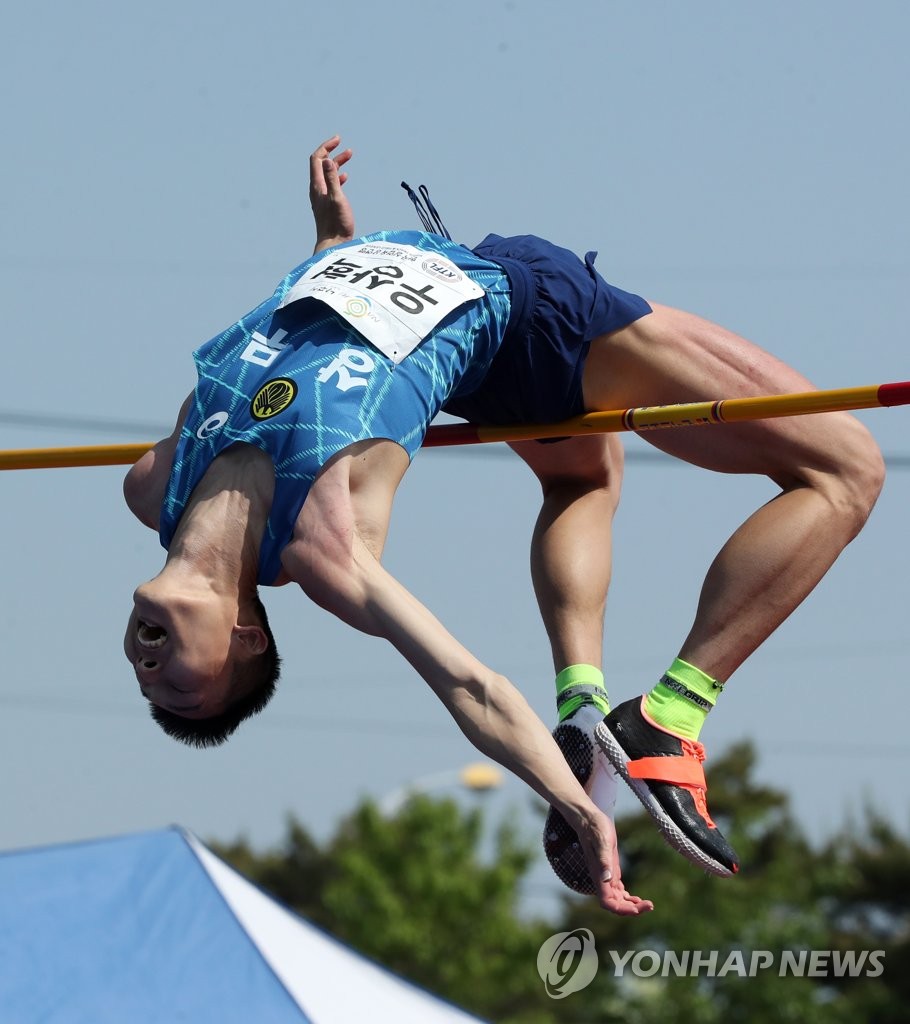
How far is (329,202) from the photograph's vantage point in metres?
5.18

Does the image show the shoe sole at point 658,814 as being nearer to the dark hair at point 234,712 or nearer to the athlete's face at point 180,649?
the dark hair at point 234,712

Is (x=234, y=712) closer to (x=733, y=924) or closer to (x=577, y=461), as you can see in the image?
(x=577, y=461)

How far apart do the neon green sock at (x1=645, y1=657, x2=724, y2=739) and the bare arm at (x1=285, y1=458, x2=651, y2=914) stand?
100cm

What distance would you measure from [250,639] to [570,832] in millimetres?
1175

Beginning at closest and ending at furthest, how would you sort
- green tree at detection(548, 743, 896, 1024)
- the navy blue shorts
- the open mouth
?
the open mouth
the navy blue shorts
green tree at detection(548, 743, 896, 1024)

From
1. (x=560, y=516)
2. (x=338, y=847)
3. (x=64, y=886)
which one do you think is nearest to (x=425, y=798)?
(x=338, y=847)

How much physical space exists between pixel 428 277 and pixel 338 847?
3163cm

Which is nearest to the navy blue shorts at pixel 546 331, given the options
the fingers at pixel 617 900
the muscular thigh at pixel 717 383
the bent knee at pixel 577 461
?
the muscular thigh at pixel 717 383

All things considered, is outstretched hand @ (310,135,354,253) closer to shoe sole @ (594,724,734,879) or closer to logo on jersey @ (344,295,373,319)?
logo on jersey @ (344,295,373,319)

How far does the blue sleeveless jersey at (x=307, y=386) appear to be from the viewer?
4.27m

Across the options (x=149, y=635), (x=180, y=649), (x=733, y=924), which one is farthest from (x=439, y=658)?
(x=733, y=924)

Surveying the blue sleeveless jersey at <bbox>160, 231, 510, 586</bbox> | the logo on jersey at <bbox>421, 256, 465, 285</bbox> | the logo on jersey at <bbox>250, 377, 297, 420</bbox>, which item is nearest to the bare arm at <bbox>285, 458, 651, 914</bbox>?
the blue sleeveless jersey at <bbox>160, 231, 510, 586</bbox>

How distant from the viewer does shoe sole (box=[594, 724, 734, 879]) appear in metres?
4.67

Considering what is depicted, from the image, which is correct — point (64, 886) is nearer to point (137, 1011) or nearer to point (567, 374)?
point (137, 1011)
